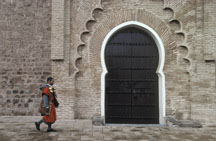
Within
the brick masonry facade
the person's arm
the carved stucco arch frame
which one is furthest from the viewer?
the carved stucco arch frame

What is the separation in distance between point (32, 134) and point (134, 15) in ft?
16.7

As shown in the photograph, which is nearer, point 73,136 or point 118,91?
point 73,136

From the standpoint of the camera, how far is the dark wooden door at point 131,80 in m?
8.96

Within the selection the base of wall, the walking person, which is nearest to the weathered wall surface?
the walking person

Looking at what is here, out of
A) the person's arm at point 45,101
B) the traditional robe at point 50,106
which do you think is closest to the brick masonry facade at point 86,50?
the traditional robe at point 50,106

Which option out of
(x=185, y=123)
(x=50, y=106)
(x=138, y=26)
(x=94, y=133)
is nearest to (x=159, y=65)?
(x=138, y=26)

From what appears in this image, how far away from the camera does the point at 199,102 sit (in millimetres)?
8570

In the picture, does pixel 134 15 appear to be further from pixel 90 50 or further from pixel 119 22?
pixel 90 50

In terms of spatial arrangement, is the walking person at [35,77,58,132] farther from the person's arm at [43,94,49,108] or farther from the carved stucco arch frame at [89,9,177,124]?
the carved stucco arch frame at [89,9,177,124]

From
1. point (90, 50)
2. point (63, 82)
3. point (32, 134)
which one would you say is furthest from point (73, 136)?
point (90, 50)

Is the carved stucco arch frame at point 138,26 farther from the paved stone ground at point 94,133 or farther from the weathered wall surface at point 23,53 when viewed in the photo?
the weathered wall surface at point 23,53

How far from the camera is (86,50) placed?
8.86m

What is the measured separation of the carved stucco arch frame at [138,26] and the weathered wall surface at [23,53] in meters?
1.76

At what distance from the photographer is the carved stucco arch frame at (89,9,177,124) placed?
8781 millimetres
